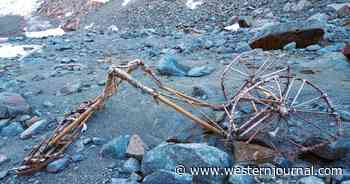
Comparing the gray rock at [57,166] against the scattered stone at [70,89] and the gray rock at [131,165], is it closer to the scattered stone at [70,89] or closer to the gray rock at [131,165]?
the gray rock at [131,165]

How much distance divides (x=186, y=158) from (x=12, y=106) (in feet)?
5.46

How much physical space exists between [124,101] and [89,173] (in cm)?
101

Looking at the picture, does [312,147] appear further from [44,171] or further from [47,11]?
[47,11]

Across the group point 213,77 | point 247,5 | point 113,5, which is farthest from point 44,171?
point 113,5

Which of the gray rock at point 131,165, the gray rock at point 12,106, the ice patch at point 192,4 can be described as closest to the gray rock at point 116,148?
the gray rock at point 131,165

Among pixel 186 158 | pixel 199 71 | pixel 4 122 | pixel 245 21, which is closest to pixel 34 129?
pixel 4 122

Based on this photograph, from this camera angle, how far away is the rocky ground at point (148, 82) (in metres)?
1.96

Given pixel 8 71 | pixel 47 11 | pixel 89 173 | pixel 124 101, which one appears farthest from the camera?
pixel 47 11

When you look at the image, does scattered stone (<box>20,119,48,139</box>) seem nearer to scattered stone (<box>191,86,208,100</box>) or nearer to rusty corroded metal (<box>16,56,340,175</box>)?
rusty corroded metal (<box>16,56,340,175</box>)

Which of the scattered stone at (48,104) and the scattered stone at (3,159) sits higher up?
the scattered stone at (48,104)

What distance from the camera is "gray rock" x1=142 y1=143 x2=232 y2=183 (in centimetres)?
183

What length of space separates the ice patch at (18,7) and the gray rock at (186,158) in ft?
37.4

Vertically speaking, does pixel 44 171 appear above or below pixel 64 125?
below

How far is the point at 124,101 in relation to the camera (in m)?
3.03
